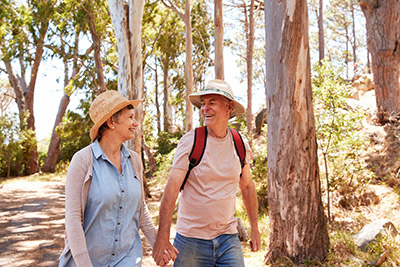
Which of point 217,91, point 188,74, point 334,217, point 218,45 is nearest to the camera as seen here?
point 217,91

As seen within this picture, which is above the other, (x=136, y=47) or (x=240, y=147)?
(x=136, y=47)

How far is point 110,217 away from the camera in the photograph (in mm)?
2410

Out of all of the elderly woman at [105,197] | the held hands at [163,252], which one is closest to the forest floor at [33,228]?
the held hands at [163,252]

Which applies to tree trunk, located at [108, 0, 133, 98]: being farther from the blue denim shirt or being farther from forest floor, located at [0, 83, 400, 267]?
the blue denim shirt

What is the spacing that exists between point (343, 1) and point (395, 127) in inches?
1077

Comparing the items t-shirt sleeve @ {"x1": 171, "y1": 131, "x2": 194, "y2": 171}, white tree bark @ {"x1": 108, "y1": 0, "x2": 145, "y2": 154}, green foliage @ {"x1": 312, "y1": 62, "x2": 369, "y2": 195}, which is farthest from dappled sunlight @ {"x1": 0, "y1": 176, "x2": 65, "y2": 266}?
green foliage @ {"x1": 312, "y1": 62, "x2": 369, "y2": 195}

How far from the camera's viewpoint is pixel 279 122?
17.4 ft

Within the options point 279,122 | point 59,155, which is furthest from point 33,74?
point 279,122

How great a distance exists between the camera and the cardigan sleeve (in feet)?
7.34

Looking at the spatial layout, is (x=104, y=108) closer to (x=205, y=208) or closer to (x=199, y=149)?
(x=199, y=149)

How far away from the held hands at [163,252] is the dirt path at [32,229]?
3.94m

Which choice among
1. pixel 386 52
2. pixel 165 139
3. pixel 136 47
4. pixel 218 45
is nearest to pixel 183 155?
pixel 136 47

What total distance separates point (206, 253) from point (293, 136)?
2.85 meters

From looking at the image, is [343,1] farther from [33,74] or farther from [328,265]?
[328,265]
